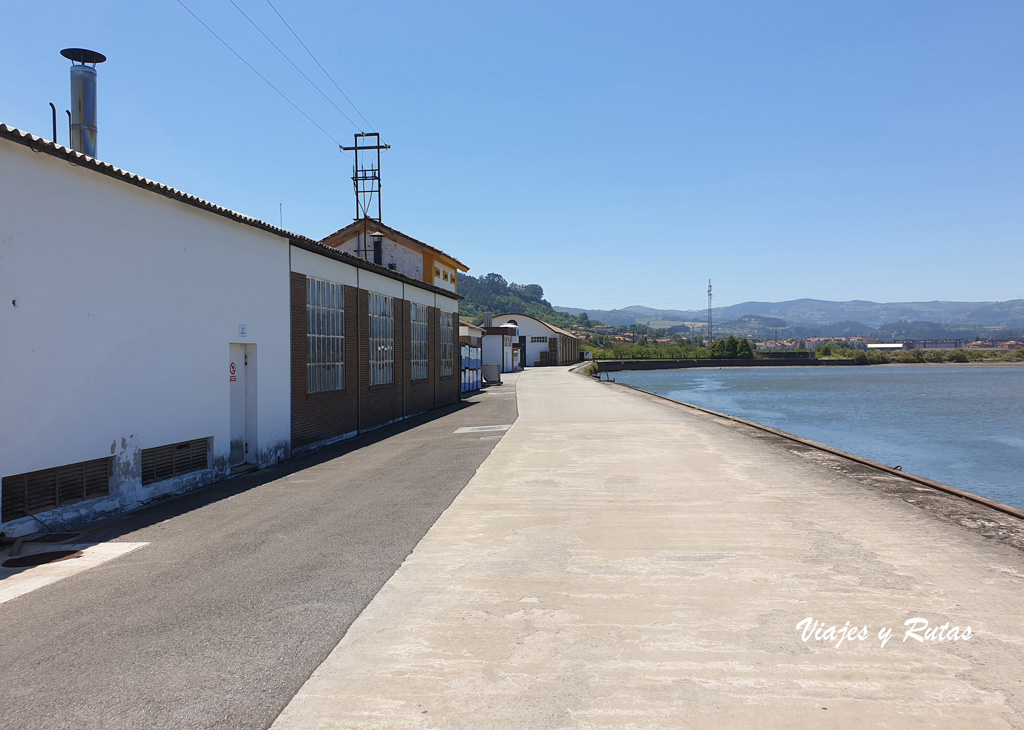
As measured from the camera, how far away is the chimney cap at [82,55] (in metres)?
13.2

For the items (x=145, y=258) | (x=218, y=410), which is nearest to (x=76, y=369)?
(x=145, y=258)

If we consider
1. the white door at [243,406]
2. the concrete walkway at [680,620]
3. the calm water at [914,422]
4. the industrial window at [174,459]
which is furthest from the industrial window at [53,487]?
the calm water at [914,422]

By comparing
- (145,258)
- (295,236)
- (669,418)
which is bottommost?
(669,418)

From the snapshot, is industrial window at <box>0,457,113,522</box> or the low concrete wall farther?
the low concrete wall

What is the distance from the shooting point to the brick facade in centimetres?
1427

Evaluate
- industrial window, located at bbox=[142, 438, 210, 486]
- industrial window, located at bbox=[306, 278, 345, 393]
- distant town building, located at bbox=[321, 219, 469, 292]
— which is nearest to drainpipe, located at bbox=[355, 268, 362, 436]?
industrial window, located at bbox=[306, 278, 345, 393]

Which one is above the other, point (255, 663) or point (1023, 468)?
point (255, 663)

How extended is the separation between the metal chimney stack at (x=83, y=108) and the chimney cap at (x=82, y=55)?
2 centimetres

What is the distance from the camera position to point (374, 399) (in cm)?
1909

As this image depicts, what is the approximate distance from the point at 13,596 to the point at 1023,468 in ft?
88.5

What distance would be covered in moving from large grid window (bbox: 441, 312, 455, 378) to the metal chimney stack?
630 inches

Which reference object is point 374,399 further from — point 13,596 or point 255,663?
point 255,663

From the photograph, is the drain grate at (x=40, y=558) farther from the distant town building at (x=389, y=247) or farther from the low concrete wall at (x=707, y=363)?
the low concrete wall at (x=707, y=363)

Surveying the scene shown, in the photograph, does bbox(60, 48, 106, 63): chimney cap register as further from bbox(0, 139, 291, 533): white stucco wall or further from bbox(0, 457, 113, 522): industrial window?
bbox(0, 457, 113, 522): industrial window
